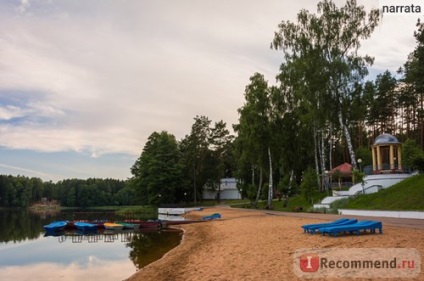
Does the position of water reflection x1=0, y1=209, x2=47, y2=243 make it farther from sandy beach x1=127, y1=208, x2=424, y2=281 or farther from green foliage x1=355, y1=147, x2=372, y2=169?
green foliage x1=355, y1=147, x2=372, y2=169

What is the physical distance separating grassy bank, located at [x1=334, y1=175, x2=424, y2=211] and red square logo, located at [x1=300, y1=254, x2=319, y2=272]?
15623 mm

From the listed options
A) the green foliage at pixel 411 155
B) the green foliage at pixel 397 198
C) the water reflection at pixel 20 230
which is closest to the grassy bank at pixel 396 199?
the green foliage at pixel 397 198

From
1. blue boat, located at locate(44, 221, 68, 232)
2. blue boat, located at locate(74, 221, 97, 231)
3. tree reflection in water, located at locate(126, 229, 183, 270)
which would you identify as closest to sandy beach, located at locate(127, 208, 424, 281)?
tree reflection in water, located at locate(126, 229, 183, 270)

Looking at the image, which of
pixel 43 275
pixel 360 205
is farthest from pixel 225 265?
pixel 360 205

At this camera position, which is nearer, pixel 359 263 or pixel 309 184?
pixel 359 263

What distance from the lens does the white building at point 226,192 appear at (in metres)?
85.4

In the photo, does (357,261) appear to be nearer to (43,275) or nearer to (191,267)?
(191,267)

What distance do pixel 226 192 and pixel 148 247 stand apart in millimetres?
63292

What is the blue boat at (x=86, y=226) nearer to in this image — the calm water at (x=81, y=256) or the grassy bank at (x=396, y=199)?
the calm water at (x=81, y=256)

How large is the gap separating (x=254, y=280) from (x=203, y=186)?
72.2 metres

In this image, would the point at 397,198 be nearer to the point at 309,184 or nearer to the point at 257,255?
the point at 309,184

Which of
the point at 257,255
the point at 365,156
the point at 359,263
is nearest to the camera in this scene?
the point at 359,263

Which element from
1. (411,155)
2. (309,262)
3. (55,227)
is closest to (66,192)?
(55,227)

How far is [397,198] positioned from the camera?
2817cm
